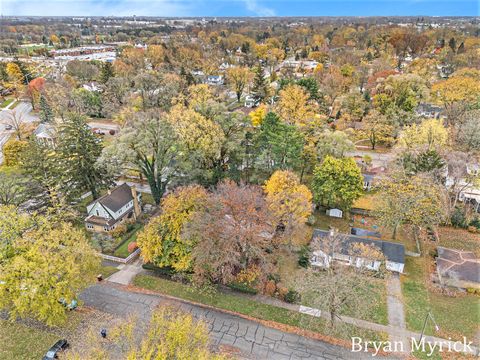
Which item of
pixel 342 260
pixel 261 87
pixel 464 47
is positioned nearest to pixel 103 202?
pixel 342 260

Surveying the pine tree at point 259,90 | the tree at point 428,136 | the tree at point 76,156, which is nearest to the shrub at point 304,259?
the tree at point 428,136

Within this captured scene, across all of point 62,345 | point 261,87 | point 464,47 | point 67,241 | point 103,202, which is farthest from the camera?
point 464,47

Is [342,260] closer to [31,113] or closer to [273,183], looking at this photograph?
[273,183]

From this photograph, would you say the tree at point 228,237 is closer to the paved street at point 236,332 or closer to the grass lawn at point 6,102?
the paved street at point 236,332

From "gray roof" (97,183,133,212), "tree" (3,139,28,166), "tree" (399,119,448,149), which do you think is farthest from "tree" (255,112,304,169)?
"tree" (3,139,28,166)

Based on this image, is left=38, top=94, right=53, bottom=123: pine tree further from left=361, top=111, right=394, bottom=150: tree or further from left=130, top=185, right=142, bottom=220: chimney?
left=361, top=111, right=394, bottom=150: tree

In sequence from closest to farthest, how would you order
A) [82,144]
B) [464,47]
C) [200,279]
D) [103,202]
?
[200,279] → [103,202] → [82,144] → [464,47]

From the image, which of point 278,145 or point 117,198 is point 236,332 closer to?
point 117,198
